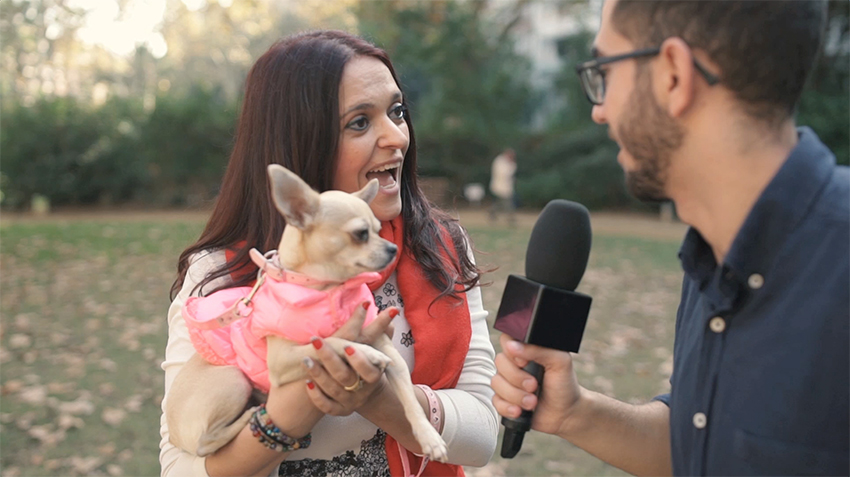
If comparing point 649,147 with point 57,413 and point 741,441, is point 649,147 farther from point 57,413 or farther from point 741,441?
point 57,413

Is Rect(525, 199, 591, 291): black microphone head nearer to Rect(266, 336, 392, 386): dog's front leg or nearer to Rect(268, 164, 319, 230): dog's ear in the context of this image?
Rect(266, 336, 392, 386): dog's front leg

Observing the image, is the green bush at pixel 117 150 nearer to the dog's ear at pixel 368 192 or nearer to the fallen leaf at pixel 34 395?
the fallen leaf at pixel 34 395

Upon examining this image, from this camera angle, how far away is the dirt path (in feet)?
66.7

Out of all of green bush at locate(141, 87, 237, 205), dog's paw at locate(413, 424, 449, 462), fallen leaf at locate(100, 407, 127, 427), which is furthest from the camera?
green bush at locate(141, 87, 237, 205)

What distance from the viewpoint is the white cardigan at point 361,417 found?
2367 millimetres

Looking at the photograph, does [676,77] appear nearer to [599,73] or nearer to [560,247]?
[599,73]

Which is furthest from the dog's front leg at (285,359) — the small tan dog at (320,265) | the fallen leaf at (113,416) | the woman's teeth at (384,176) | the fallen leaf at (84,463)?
the fallen leaf at (113,416)

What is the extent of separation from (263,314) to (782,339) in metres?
1.30

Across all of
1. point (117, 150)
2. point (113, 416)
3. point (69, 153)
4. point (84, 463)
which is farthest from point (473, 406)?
point (69, 153)

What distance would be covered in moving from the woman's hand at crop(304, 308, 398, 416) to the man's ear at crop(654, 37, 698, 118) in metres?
0.90

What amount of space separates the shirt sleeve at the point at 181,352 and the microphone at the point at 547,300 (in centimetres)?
106

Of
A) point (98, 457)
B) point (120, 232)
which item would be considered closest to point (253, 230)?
point (98, 457)

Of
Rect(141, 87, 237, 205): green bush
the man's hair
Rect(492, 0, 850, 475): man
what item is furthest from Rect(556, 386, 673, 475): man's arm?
Rect(141, 87, 237, 205): green bush

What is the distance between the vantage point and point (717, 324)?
5.35 feet
